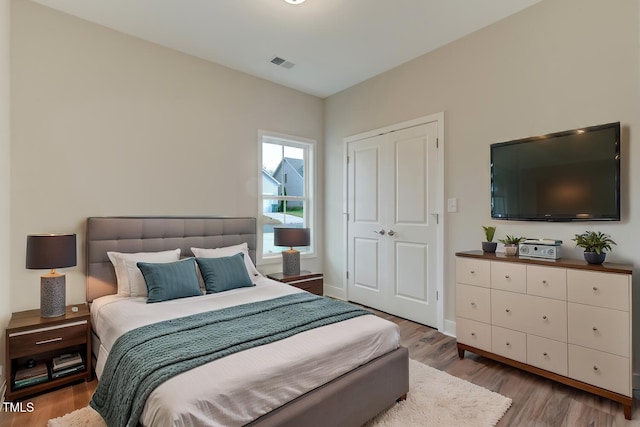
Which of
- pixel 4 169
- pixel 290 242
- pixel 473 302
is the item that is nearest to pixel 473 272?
pixel 473 302

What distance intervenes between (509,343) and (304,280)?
81.4 inches

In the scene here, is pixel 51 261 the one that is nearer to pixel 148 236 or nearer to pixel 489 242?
pixel 148 236

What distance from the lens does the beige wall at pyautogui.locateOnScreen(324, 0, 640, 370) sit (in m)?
2.21

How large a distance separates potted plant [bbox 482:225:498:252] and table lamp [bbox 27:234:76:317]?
129 inches

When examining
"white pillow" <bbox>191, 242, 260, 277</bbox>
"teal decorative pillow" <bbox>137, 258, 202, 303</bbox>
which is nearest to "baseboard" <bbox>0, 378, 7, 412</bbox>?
"teal decorative pillow" <bbox>137, 258, 202, 303</bbox>

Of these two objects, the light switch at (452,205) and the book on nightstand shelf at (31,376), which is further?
the light switch at (452,205)

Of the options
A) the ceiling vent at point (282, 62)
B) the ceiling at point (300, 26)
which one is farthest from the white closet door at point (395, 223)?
the ceiling vent at point (282, 62)

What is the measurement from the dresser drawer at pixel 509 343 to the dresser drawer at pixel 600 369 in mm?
289

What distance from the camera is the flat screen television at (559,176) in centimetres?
220

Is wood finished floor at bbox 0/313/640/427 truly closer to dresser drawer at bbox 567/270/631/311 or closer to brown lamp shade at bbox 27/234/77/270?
dresser drawer at bbox 567/270/631/311

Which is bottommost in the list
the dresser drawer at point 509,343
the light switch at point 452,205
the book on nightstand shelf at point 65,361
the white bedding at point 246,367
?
the book on nightstand shelf at point 65,361

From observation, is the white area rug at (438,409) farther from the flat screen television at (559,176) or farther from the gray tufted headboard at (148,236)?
the flat screen television at (559,176)

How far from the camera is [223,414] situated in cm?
131

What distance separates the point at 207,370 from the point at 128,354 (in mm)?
513
